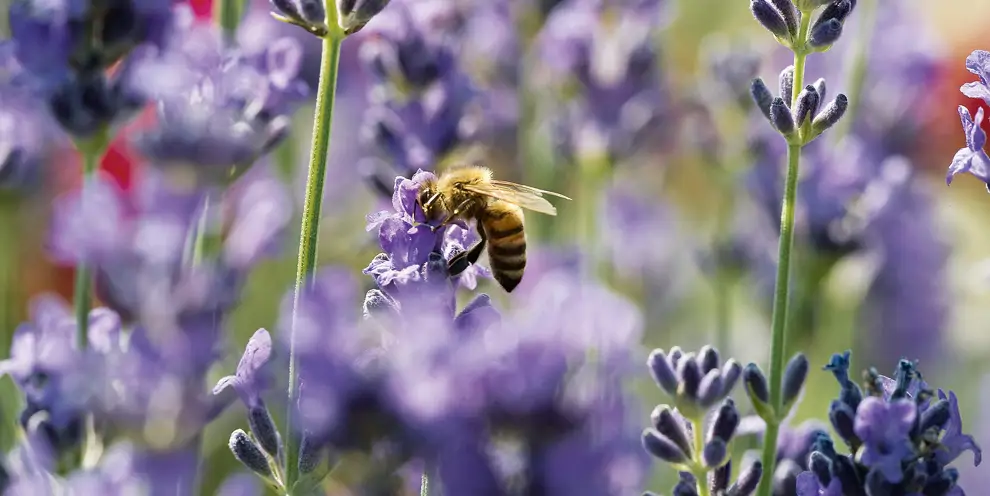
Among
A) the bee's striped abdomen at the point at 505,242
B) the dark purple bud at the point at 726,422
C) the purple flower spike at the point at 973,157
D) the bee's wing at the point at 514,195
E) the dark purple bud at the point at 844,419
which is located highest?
the purple flower spike at the point at 973,157

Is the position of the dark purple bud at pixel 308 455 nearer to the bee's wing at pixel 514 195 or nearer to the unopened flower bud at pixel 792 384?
the unopened flower bud at pixel 792 384

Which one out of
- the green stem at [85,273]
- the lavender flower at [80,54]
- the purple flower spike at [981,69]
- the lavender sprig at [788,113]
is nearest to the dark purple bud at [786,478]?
the lavender sprig at [788,113]

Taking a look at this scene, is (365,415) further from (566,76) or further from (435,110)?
(566,76)

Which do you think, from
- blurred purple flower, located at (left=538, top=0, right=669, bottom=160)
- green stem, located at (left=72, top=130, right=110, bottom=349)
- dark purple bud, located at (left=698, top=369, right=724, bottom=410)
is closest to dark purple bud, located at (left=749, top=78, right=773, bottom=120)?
dark purple bud, located at (left=698, top=369, right=724, bottom=410)

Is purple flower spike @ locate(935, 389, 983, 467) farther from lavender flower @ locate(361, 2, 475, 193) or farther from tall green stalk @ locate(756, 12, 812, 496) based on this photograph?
lavender flower @ locate(361, 2, 475, 193)

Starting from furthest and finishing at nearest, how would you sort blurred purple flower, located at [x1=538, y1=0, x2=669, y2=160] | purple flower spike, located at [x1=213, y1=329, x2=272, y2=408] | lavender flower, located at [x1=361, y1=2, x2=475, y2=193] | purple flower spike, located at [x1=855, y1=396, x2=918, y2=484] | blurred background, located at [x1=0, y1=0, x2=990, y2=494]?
blurred purple flower, located at [x1=538, y1=0, x2=669, y2=160], blurred background, located at [x1=0, y1=0, x2=990, y2=494], lavender flower, located at [x1=361, y1=2, x2=475, y2=193], purple flower spike, located at [x1=213, y1=329, x2=272, y2=408], purple flower spike, located at [x1=855, y1=396, x2=918, y2=484]

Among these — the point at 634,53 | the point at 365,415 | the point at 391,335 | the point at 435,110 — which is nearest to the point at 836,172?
the point at 634,53
